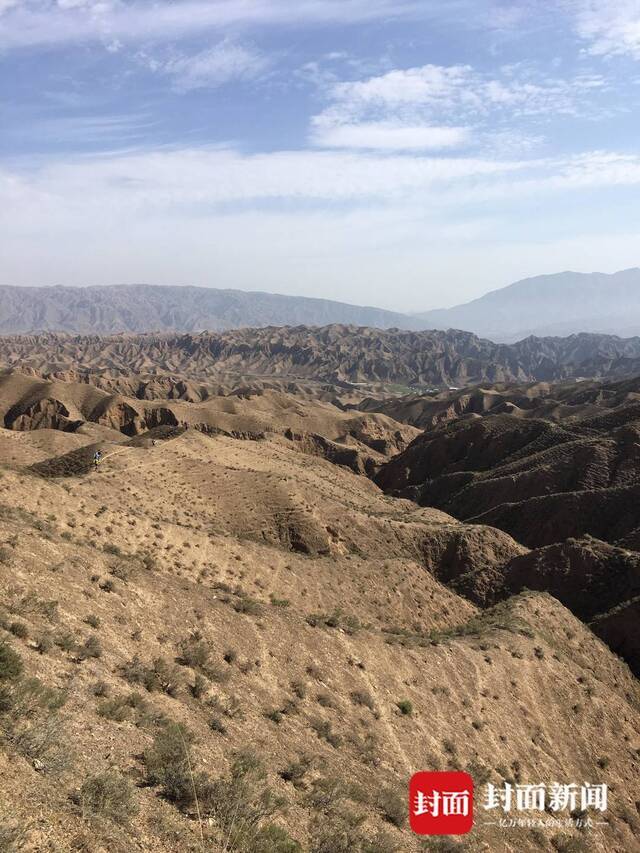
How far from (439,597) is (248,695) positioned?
18243 millimetres

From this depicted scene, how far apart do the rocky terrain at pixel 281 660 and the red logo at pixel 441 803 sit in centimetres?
32

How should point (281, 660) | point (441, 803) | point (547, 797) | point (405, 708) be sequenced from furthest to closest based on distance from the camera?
point (547, 797) < point (405, 708) < point (281, 660) < point (441, 803)

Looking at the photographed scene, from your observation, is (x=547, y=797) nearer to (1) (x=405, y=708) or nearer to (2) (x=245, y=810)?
(1) (x=405, y=708)

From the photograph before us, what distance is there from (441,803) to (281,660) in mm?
4952

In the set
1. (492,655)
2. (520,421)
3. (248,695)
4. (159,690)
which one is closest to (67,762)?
(159,690)

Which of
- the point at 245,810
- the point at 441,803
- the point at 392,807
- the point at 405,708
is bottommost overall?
the point at 441,803

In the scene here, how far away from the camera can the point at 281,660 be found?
47.3ft

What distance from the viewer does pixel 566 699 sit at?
63.9ft

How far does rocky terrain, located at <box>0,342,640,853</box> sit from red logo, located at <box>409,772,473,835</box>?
0.32 metres

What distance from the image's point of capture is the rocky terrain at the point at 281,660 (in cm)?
794

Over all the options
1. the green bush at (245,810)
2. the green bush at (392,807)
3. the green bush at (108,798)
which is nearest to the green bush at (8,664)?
the green bush at (108,798)

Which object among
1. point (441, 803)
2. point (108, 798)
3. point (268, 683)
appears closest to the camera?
point (108, 798)

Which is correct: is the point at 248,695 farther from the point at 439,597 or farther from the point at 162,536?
the point at 439,597

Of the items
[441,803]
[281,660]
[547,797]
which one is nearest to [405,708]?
[441,803]
